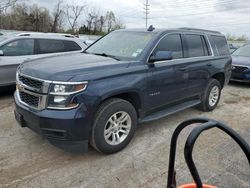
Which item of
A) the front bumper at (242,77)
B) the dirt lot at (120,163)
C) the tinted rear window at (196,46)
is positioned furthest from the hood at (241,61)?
the dirt lot at (120,163)

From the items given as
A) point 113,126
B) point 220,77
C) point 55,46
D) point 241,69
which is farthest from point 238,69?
point 113,126

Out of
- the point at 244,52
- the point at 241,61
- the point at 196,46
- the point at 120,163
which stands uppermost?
the point at 196,46

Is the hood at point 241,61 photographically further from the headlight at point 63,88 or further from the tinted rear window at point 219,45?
the headlight at point 63,88

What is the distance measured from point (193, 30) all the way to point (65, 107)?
3494 millimetres

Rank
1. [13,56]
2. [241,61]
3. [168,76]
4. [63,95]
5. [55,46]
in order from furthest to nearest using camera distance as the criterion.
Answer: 1. [241,61]
2. [55,46]
3. [13,56]
4. [168,76]
5. [63,95]

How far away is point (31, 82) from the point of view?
3.41 meters

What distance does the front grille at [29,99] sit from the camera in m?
3.29

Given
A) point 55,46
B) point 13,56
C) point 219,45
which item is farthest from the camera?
point 55,46

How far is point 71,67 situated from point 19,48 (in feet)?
12.4

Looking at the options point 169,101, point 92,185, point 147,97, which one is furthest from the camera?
point 169,101

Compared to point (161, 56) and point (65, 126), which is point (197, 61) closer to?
point (161, 56)

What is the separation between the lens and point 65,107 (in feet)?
10.2

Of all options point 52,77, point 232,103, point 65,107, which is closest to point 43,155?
point 65,107

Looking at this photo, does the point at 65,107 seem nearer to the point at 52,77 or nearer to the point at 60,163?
the point at 52,77
